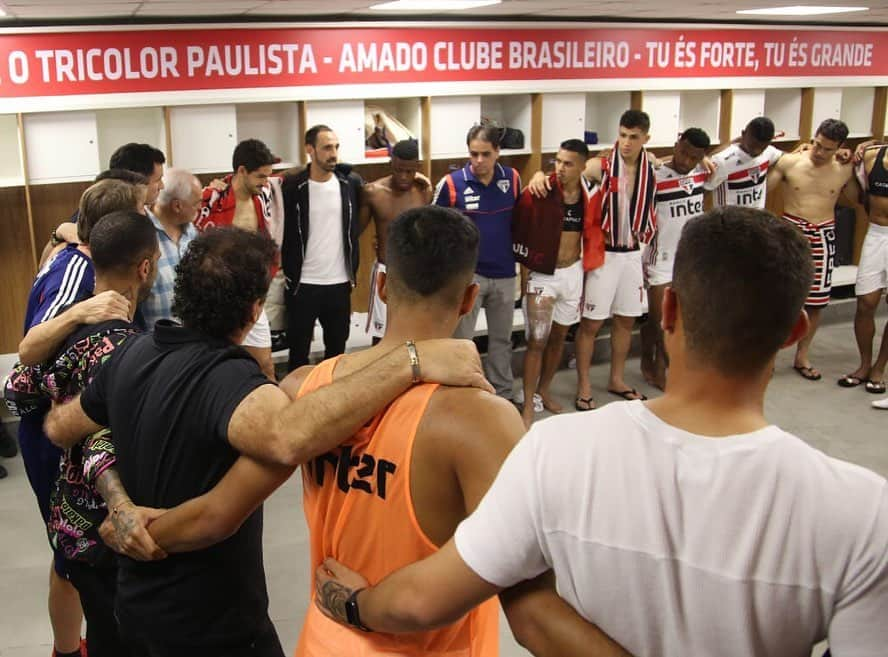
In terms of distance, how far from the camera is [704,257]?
114 centimetres

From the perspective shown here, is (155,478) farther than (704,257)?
Yes

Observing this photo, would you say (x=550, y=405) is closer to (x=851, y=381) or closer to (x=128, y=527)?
(x=851, y=381)

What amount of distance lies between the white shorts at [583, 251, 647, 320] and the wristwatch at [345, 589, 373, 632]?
4306mm

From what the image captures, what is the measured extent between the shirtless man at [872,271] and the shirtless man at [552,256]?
2.03 metres

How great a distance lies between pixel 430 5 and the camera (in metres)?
5.49

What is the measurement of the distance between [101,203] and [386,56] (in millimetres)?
3566

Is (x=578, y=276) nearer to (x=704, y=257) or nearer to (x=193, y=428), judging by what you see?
(x=193, y=428)

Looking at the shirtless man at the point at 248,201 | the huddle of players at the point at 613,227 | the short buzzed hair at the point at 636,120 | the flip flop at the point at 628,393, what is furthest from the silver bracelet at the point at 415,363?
the flip flop at the point at 628,393

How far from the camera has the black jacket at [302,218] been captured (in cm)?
513

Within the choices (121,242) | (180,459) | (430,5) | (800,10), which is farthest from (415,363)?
(800,10)

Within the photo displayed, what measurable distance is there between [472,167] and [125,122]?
7.79ft

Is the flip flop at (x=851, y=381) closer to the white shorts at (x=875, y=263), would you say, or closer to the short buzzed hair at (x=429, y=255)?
the white shorts at (x=875, y=263)

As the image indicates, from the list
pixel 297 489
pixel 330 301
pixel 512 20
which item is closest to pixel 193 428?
pixel 297 489

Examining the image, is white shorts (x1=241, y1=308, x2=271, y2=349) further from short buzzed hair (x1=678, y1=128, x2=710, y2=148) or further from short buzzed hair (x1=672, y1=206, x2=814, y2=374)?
short buzzed hair (x1=672, y1=206, x2=814, y2=374)
